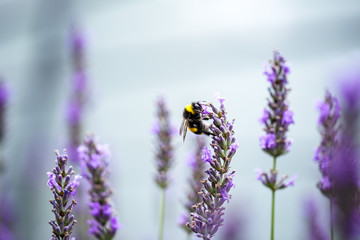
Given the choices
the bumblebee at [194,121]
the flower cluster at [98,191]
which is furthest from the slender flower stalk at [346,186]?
the bumblebee at [194,121]

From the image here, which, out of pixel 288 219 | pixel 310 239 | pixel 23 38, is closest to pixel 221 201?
pixel 310 239

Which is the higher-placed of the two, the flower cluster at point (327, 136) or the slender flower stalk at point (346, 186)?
the flower cluster at point (327, 136)

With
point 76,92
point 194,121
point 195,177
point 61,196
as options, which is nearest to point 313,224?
point 195,177

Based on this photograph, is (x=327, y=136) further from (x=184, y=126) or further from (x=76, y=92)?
(x=76, y=92)

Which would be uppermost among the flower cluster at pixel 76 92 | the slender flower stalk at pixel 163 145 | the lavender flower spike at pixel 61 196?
the flower cluster at pixel 76 92

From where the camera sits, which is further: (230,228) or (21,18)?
(21,18)

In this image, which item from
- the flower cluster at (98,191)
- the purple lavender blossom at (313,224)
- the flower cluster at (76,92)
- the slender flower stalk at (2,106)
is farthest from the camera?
the flower cluster at (76,92)

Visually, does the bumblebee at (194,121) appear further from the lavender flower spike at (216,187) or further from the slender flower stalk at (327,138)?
the lavender flower spike at (216,187)

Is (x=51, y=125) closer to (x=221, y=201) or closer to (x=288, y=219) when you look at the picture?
(x=288, y=219)
